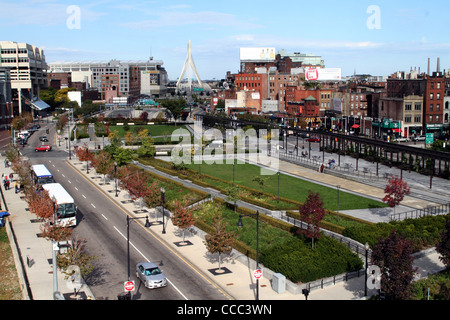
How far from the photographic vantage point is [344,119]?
119 metres

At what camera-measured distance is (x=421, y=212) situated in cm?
4528

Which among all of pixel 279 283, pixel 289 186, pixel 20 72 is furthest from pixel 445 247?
pixel 20 72

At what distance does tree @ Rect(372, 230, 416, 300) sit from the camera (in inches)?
997

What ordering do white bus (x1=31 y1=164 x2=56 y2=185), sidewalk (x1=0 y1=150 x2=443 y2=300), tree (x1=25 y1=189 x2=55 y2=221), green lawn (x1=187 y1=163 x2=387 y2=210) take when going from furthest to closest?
white bus (x1=31 y1=164 x2=56 y2=185)
green lawn (x1=187 y1=163 x2=387 y2=210)
tree (x1=25 y1=189 x2=55 y2=221)
sidewalk (x1=0 y1=150 x2=443 y2=300)

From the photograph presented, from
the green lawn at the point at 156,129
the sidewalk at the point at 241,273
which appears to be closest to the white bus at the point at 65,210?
the sidewalk at the point at 241,273

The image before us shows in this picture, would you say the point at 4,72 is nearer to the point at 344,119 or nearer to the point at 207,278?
the point at 344,119

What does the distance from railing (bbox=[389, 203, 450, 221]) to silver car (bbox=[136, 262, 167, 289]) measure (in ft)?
72.1

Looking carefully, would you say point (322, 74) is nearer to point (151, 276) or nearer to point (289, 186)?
point (289, 186)

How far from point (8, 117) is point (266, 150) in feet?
267

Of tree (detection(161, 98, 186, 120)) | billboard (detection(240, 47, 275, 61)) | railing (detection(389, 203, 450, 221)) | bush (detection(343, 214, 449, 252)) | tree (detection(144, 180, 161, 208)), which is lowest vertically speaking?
railing (detection(389, 203, 450, 221))

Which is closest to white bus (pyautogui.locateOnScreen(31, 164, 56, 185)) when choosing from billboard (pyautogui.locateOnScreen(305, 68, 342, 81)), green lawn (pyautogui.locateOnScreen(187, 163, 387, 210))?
green lawn (pyautogui.locateOnScreen(187, 163, 387, 210))

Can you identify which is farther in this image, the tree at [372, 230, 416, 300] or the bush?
the bush

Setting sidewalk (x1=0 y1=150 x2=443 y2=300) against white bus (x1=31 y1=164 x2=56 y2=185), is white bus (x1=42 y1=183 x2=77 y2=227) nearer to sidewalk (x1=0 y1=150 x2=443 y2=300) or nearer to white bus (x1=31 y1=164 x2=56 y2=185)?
sidewalk (x1=0 y1=150 x2=443 y2=300)
